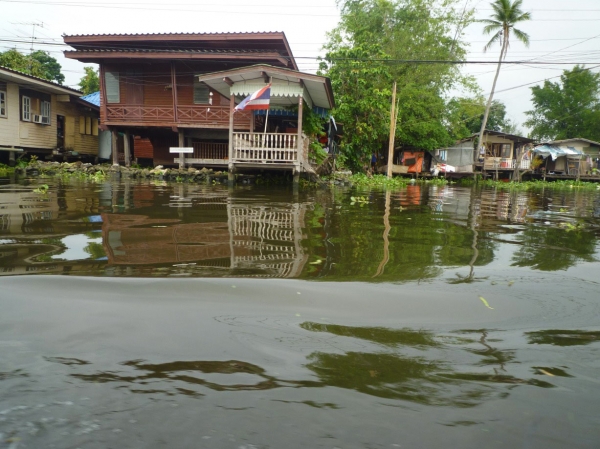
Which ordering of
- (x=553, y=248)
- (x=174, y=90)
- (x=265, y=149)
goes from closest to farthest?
(x=553, y=248), (x=265, y=149), (x=174, y=90)

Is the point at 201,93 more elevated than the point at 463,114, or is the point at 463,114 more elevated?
the point at 463,114

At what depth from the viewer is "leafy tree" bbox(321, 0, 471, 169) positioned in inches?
851

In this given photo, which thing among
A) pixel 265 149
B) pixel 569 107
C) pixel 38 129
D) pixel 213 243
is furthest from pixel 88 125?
pixel 569 107

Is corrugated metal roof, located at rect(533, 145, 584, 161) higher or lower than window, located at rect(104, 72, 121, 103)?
lower

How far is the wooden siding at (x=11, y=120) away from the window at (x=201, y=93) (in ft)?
23.4

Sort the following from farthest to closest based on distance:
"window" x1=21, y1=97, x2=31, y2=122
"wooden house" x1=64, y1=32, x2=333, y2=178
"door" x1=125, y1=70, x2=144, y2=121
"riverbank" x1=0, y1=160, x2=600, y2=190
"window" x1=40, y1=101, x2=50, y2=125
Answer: "window" x1=40, y1=101, x2=50, y2=125 → "door" x1=125, y1=70, x2=144, y2=121 → "window" x1=21, y1=97, x2=31, y2=122 → "wooden house" x1=64, y1=32, x2=333, y2=178 → "riverbank" x1=0, y1=160, x2=600, y2=190

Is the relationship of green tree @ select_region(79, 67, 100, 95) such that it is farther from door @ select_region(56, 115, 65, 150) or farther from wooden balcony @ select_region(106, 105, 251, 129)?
wooden balcony @ select_region(106, 105, 251, 129)

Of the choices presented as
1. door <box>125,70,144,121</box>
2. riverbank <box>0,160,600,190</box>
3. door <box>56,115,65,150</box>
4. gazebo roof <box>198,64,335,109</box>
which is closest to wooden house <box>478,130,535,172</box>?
riverbank <box>0,160,600,190</box>

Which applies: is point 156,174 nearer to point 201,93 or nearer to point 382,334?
point 201,93

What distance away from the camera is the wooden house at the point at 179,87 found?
55.5 ft

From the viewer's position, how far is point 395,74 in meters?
26.5

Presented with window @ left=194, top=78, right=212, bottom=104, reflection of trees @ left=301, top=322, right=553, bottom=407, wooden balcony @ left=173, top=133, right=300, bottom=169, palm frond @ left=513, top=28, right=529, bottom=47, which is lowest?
reflection of trees @ left=301, top=322, right=553, bottom=407

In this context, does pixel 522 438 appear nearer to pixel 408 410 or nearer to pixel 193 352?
pixel 408 410

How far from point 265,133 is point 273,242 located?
9.80m
